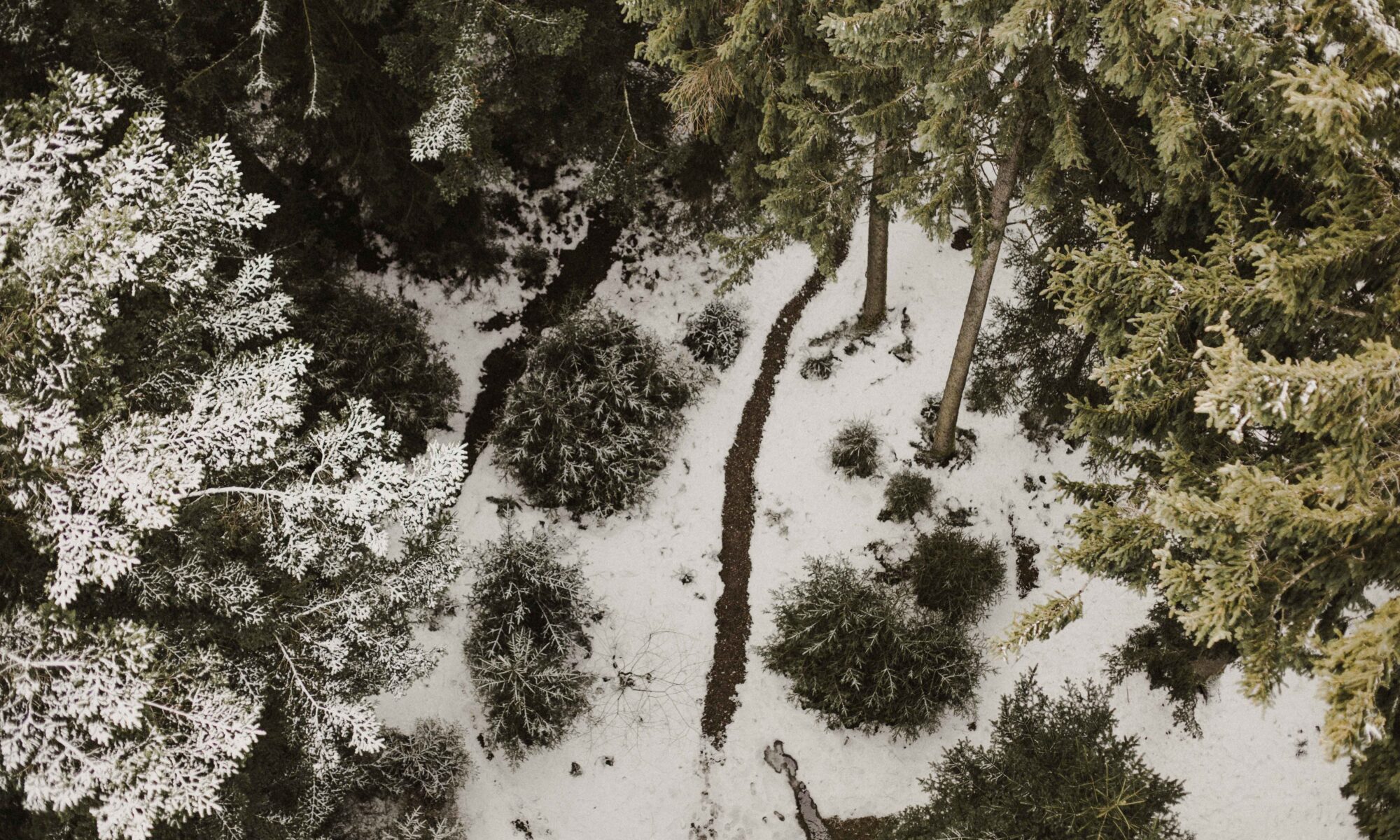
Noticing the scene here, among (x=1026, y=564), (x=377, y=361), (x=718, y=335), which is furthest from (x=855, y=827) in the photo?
(x=377, y=361)

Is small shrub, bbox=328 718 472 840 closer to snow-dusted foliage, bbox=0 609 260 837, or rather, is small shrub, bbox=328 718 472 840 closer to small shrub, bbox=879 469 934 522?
snow-dusted foliage, bbox=0 609 260 837

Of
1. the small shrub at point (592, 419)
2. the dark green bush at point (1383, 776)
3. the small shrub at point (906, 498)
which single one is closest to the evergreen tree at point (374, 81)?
the small shrub at point (592, 419)

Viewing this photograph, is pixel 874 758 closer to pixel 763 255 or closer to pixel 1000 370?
pixel 1000 370

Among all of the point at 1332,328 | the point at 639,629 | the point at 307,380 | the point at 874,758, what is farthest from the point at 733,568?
the point at 1332,328

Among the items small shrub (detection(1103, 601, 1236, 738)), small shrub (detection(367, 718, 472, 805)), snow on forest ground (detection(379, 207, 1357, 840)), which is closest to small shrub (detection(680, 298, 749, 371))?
snow on forest ground (detection(379, 207, 1357, 840))

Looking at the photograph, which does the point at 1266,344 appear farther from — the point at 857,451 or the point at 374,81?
the point at 374,81
